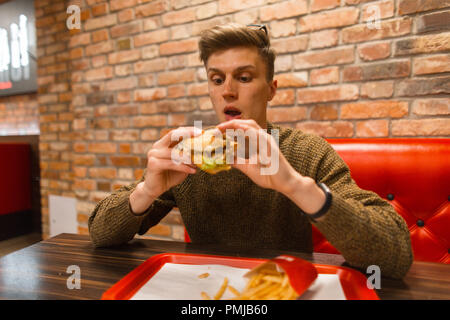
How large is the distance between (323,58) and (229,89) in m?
0.82

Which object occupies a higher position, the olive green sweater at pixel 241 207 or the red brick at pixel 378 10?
the red brick at pixel 378 10

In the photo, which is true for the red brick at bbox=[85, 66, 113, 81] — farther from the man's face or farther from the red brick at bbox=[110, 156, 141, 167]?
the man's face

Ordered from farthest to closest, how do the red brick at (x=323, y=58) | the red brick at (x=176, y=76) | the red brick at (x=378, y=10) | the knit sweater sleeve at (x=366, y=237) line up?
the red brick at (x=176, y=76)
the red brick at (x=323, y=58)
the red brick at (x=378, y=10)
the knit sweater sleeve at (x=366, y=237)

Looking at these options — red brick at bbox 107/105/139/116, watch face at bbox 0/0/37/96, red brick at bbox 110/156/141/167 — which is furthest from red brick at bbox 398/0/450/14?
watch face at bbox 0/0/37/96

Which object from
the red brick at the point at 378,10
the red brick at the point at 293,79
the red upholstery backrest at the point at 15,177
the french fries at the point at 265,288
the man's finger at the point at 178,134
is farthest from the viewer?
the red upholstery backrest at the point at 15,177

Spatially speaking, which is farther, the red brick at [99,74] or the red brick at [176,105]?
the red brick at [99,74]

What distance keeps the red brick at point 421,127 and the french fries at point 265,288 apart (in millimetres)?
1195

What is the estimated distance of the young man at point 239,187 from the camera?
0.86m

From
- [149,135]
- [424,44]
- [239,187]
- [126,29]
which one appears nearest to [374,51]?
[424,44]

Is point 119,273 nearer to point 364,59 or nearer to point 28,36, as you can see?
point 364,59

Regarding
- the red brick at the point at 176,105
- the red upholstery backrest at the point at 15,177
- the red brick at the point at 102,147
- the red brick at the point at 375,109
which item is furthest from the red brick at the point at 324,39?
the red upholstery backrest at the point at 15,177

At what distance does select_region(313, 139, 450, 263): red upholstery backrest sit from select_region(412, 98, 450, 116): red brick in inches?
13.0

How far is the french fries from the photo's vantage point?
59cm

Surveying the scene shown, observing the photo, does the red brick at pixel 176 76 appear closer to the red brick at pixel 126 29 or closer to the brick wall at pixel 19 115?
the red brick at pixel 126 29
